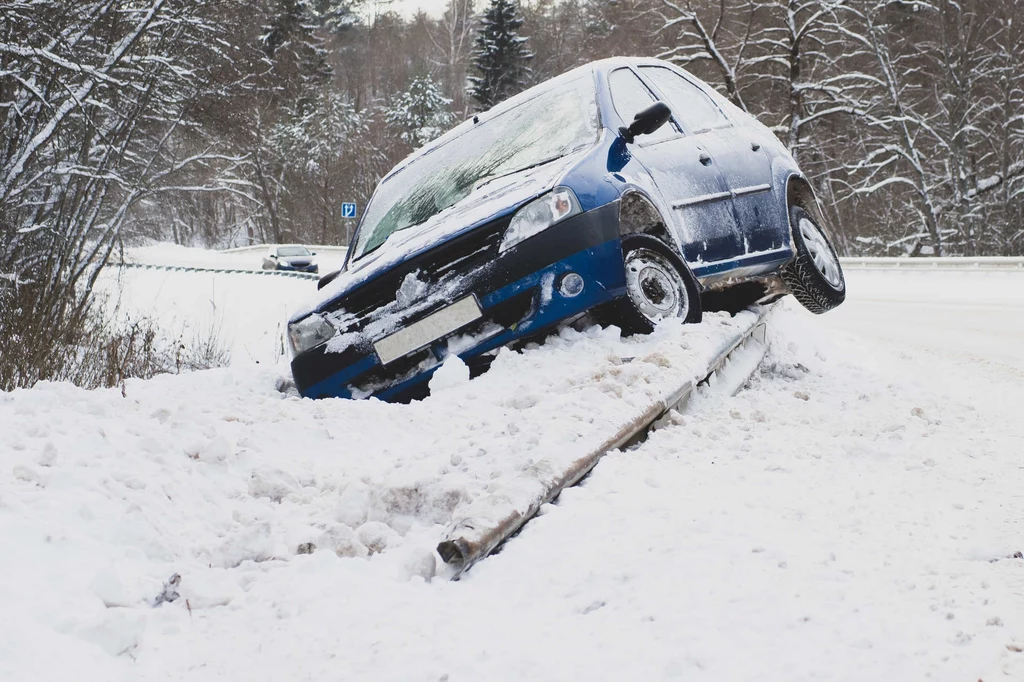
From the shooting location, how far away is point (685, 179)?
15.8ft

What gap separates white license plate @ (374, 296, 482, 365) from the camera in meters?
3.91

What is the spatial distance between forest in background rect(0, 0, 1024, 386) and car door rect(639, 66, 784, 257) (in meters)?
4.32

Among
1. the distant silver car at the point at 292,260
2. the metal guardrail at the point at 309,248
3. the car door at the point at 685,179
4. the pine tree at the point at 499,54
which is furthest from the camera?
the pine tree at the point at 499,54

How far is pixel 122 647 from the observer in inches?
65.6

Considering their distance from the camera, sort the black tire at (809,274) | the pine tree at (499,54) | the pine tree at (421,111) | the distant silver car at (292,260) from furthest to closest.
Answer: the pine tree at (421,111) < the pine tree at (499,54) < the distant silver car at (292,260) < the black tire at (809,274)

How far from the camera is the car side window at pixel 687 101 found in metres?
5.38

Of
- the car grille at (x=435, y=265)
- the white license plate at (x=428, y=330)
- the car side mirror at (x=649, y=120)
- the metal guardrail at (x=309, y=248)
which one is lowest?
the white license plate at (x=428, y=330)

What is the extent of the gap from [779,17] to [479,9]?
3300 cm

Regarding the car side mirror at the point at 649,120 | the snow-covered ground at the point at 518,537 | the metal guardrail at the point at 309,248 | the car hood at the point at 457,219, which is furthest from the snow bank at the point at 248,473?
the metal guardrail at the point at 309,248

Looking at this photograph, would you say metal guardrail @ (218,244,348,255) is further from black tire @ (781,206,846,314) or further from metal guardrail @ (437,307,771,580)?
metal guardrail @ (437,307,771,580)

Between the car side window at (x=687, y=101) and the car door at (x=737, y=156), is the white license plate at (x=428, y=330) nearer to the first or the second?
the car door at (x=737, y=156)

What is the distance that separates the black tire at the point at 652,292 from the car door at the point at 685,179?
33 cm

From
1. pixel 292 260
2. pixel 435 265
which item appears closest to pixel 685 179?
pixel 435 265

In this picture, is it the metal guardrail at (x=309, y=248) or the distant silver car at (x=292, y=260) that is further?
the metal guardrail at (x=309, y=248)
